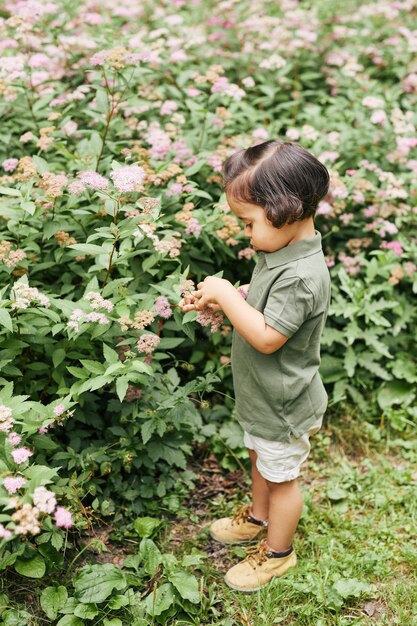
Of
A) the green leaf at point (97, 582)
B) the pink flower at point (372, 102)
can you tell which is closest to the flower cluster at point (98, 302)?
the green leaf at point (97, 582)

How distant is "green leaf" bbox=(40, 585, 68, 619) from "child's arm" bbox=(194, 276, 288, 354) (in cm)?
132

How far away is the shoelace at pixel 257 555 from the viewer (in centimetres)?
288

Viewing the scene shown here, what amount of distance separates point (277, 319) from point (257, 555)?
1.26 metres

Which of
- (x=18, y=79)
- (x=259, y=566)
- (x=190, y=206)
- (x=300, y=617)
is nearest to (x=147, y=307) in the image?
(x=190, y=206)

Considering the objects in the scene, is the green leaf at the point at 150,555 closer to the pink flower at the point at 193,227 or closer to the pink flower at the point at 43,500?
the pink flower at the point at 43,500

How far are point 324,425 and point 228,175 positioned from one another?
200 cm

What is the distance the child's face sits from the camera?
7.63 ft

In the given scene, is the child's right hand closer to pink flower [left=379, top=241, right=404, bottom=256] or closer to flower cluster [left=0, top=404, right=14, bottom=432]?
flower cluster [left=0, top=404, right=14, bottom=432]

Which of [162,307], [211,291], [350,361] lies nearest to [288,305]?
[211,291]

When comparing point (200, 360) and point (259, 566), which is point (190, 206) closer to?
point (200, 360)

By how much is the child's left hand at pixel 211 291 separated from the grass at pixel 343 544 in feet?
4.24

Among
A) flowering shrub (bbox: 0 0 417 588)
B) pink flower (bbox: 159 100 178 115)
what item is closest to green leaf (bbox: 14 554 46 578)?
flowering shrub (bbox: 0 0 417 588)

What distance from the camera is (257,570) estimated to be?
2857mm

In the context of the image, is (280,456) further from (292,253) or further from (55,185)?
(55,185)
